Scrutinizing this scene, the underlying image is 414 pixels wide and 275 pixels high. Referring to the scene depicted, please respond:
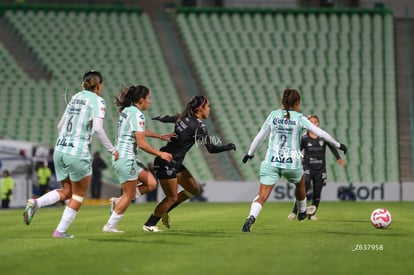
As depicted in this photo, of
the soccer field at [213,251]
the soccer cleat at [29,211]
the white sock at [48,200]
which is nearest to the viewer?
the soccer field at [213,251]

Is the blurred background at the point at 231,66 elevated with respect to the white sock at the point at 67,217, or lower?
elevated

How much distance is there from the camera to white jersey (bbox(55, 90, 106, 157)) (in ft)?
38.1

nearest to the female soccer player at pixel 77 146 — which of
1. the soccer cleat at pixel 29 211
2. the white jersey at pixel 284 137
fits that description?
the soccer cleat at pixel 29 211

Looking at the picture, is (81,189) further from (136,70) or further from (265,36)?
(265,36)

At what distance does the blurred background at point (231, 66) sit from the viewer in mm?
35562

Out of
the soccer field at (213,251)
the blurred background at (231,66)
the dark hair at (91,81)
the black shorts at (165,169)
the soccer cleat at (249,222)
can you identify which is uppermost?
the blurred background at (231,66)

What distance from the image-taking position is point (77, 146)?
11.6 metres

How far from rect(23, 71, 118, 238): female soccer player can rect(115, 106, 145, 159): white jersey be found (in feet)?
2.08

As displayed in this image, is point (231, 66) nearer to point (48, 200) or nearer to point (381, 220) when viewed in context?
point (381, 220)

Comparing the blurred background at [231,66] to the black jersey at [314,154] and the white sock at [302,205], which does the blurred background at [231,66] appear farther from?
the white sock at [302,205]

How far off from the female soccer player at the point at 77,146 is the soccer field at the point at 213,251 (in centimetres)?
53

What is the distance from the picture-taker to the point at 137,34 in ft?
134

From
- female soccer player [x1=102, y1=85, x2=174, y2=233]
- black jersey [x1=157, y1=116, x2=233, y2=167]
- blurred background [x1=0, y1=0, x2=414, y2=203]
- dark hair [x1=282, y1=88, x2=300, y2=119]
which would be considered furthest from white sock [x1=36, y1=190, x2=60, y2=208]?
blurred background [x1=0, y1=0, x2=414, y2=203]

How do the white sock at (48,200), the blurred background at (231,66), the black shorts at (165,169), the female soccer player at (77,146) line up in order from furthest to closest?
the blurred background at (231,66), the black shorts at (165,169), the white sock at (48,200), the female soccer player at (77,146)
